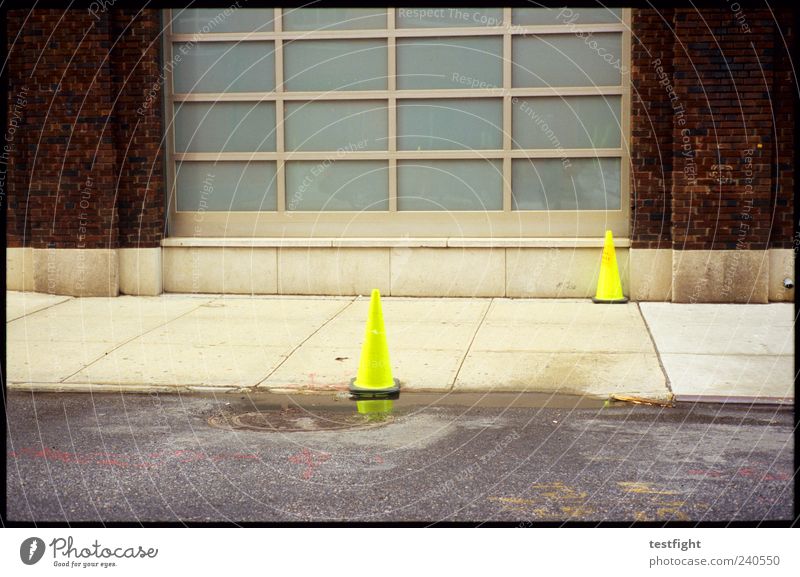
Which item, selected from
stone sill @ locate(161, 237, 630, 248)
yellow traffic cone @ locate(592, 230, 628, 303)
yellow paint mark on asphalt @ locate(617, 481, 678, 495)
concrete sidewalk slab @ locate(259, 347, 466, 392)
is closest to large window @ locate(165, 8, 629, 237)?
stone sill @ locate(161, 237, 630, 248)

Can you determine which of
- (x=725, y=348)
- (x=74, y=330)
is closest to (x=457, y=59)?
(x=725, y=348)

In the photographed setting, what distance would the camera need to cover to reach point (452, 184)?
12.3 m

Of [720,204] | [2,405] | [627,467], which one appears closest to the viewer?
[2,405]

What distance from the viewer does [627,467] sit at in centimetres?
588

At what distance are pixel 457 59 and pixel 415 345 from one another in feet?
13.2

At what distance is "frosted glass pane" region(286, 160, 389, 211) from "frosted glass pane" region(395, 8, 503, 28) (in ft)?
5.27

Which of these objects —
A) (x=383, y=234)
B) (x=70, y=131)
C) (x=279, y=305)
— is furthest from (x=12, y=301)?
(x=383, y=234)

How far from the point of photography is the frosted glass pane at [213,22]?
12258mm

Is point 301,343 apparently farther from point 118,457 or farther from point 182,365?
point 118,457

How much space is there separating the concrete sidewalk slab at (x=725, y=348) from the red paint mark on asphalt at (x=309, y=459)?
2825 mm

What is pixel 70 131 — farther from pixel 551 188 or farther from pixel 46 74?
pixel 551 188

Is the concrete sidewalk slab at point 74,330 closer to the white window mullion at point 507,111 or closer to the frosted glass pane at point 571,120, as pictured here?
the white window mullion at point 507,111

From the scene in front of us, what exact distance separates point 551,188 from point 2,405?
849 centimetres

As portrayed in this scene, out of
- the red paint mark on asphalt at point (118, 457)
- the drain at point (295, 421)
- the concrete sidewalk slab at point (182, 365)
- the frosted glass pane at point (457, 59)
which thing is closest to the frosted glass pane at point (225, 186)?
the frosted glass pane at point (457, 59)
